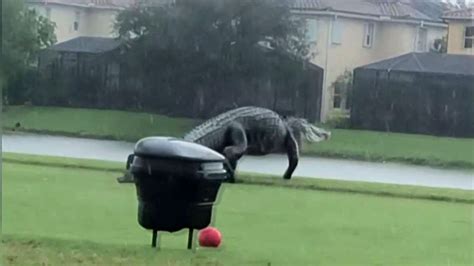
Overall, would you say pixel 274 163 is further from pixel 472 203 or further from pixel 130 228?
pixel 130 228

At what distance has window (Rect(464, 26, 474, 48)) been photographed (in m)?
20.4

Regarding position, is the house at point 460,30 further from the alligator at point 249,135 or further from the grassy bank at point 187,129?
the alligator at point 249,135

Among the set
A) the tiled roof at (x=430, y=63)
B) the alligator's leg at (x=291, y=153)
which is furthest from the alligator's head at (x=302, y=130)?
the tiled roof at (x=430, y=63)

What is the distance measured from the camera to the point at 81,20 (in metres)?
21.7

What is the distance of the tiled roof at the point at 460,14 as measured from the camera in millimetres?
20622

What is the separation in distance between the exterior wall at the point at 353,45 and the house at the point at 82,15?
12.5 ft

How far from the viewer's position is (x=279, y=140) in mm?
14109

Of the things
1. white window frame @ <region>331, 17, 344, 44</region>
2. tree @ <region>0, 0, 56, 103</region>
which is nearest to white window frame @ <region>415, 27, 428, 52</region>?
white window frame @ <region>331, 17, 344, 44</region>

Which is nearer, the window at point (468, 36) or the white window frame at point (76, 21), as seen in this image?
the window at point (468, 36)

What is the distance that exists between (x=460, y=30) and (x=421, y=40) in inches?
37.2

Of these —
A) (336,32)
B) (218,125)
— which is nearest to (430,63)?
(336,32)

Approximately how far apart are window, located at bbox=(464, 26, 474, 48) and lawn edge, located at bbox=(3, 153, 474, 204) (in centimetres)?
702

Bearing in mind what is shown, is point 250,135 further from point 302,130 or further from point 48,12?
point 48,12

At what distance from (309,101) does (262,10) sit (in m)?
1.91
